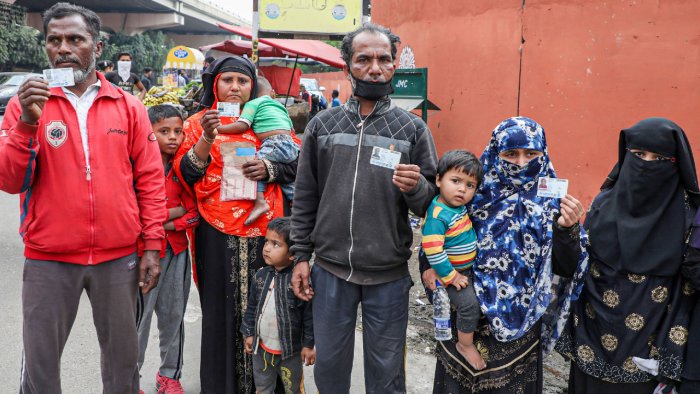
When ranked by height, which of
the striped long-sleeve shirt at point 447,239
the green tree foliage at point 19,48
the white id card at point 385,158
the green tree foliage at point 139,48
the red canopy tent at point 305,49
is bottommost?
the striped long-sleeve shirt at point 447,239

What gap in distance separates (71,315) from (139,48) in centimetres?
3433

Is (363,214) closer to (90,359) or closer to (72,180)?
(72,180)

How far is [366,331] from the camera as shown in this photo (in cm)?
250

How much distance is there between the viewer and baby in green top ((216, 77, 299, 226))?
9.55ft

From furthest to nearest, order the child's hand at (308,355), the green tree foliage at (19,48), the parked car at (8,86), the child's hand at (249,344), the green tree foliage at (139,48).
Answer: the green tree foliage at (139,48) → the green tree foliage at (19,48) → the parked car at (8,86) → the child's hand at (249,344) → the child's hand at (308,355)

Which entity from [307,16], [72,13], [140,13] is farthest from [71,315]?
[140,13]

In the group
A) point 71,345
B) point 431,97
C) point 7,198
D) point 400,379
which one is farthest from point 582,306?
point 7,198

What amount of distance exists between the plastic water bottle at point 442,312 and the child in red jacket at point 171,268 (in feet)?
4.75

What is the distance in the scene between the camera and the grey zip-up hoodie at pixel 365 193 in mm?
2355

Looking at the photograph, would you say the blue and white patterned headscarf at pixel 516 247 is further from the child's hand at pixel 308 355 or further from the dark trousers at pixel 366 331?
the child's hand at pixel 308 355

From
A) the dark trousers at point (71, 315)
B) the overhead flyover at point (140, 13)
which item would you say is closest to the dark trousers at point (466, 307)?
the dark trousers at point (71, 315)

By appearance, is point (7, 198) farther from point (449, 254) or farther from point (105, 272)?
point (449, 254)

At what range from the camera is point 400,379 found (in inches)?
99.0

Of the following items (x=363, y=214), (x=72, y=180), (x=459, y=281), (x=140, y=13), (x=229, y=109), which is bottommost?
(x=459, y=281)
